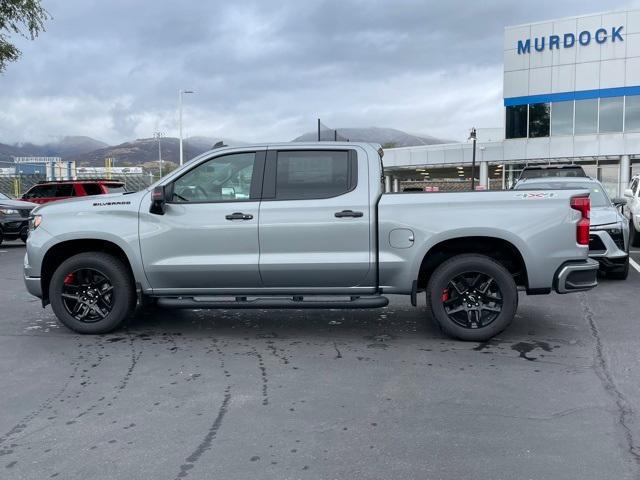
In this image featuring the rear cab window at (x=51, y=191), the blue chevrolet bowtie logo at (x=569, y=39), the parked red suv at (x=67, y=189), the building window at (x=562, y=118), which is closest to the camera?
→ the parked red suv at (x=67, y=189)

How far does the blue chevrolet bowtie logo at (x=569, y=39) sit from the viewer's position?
116 feet

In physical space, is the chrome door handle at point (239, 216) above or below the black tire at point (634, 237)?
above

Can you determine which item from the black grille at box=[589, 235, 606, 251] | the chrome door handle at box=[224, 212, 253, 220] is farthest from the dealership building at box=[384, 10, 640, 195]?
the chrome door handle at box=[224, 212, 253, 220]

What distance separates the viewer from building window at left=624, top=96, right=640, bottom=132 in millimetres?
35000

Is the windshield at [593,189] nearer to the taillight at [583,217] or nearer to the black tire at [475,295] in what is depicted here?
the taillight at [583,217]

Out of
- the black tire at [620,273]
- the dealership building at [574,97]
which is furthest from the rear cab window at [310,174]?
the dealership building at [574,97]

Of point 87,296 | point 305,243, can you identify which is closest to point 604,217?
point 305,243

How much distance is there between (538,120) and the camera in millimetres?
37875

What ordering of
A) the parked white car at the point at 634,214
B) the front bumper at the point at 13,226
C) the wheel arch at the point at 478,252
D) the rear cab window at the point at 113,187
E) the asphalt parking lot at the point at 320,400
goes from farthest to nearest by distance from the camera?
the rear cab window at the point at 113,187 → the front bumper at the point at 13,226 → the parked white car at the point at 634,214 → the wheel arch at the point at 478,252 → the asphalt parking lot at the point at 320,400

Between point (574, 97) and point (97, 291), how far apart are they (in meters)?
36.0

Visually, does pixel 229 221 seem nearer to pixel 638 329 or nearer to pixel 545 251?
pixel 545 251

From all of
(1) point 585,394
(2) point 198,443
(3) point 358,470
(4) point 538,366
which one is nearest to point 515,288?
(4) point 538,366

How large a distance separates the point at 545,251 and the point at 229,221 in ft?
9.83

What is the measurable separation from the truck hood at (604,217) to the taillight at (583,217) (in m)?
3.68
